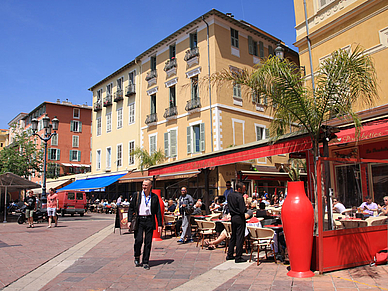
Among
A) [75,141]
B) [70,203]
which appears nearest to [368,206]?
[70,203]

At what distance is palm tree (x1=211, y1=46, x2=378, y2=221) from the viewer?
6.17 metres

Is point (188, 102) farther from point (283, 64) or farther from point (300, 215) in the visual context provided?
point (300, 215)

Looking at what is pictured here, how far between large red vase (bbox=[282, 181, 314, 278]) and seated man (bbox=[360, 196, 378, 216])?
1476 millimetres

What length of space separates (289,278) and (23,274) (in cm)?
431

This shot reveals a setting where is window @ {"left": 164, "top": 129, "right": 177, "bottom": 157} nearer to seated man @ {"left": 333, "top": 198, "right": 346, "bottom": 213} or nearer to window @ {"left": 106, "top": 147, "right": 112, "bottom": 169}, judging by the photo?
window @ {"left": 106, "top": 147, "right": 112, "bottom": 169}

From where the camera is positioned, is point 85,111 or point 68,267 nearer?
point 68,267

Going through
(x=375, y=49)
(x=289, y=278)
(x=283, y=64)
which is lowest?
(x=289, y=278)

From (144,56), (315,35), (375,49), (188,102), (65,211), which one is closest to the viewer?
(375,49)

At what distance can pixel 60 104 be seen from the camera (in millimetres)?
43594

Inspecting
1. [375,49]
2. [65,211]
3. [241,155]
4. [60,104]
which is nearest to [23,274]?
[241,155]

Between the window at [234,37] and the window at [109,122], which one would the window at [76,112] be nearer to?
the window at [109,122]

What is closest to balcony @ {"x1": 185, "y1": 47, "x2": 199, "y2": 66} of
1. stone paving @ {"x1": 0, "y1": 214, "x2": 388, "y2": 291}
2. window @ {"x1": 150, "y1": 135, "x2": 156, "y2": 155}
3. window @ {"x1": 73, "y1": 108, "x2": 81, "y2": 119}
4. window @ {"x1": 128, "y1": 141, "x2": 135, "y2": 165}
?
window @ {"x1": 150, "y1": 135, "x2": 156, "y2": 155}

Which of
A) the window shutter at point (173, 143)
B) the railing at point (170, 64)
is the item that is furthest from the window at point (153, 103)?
the window shutter at point (173, 143)

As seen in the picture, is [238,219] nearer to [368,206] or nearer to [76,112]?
[368,206]
